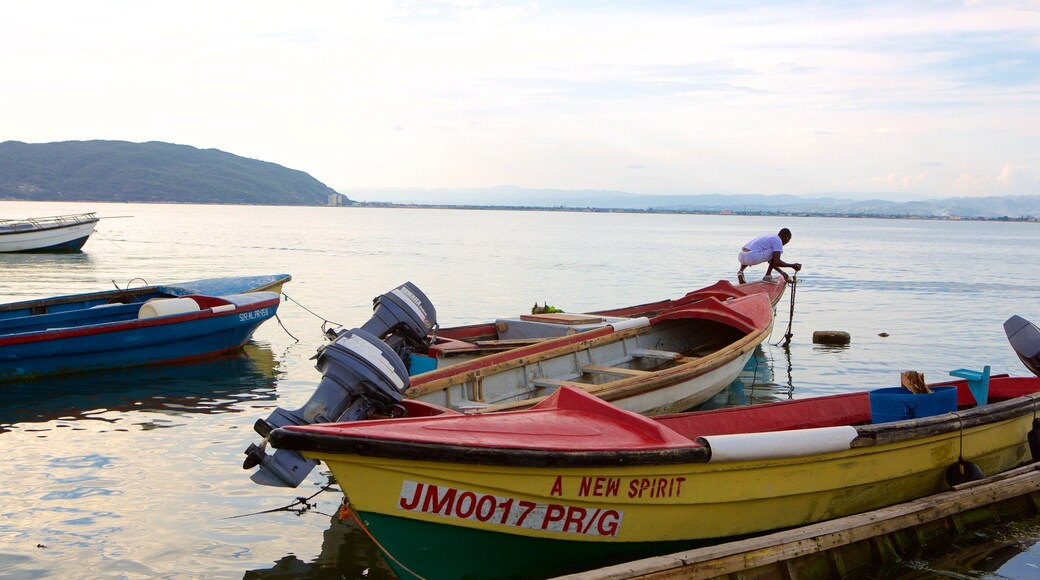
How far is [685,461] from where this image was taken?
5828mm

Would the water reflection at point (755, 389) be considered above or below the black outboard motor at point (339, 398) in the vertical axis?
below

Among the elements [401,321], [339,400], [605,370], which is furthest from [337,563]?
[605,370]

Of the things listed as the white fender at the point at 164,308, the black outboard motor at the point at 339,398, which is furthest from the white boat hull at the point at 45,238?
the black outboard motor at the point at 339,398

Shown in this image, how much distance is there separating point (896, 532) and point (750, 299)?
7382mm

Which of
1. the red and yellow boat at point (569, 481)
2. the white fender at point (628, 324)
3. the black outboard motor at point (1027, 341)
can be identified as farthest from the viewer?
the white fender at point (628, 324)

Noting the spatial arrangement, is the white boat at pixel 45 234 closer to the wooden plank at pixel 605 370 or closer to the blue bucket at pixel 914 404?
the wooden plank at pixel 605 370

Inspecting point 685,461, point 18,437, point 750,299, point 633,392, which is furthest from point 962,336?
point 18,437

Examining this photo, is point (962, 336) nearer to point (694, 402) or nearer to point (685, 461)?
point (694, 402)

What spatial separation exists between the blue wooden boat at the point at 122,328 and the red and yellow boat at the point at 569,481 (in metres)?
9.19

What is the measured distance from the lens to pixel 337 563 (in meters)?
7.30

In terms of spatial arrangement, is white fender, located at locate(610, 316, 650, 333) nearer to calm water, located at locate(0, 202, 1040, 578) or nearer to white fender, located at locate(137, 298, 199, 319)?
calm water, located at locate(0, 202, 1040, 578)

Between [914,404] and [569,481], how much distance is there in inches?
165

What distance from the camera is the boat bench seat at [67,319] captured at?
14.5 m

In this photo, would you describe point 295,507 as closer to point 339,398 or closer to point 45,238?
point 339,398
